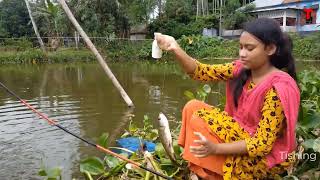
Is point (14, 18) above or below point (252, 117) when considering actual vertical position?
above

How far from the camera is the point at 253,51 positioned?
2.04 metres

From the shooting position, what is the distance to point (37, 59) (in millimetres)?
19453

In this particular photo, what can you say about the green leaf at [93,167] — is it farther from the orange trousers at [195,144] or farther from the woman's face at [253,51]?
the woman's face at [253,51]

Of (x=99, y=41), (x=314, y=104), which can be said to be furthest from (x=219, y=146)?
(x=99, y=41)

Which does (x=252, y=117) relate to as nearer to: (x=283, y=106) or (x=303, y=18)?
(x=283, y=106)

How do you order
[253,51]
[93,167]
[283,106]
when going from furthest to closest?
[93,167]
[253,51]
[283,106]

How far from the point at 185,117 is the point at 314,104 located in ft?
5.06

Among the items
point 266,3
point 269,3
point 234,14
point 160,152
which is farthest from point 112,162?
point 266,3

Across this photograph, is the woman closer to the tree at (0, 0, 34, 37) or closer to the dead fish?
the dead fish

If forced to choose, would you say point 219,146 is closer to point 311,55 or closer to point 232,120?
point 232,120

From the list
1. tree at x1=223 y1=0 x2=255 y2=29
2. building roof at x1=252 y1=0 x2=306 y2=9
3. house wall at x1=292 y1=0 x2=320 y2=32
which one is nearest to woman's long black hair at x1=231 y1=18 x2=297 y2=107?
house wall at x1=292 y1=0 x2=320 y2=32

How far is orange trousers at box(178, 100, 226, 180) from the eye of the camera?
2.14 metres

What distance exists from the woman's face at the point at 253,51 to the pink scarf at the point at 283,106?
0.30 ft

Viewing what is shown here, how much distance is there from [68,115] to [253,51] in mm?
4847
